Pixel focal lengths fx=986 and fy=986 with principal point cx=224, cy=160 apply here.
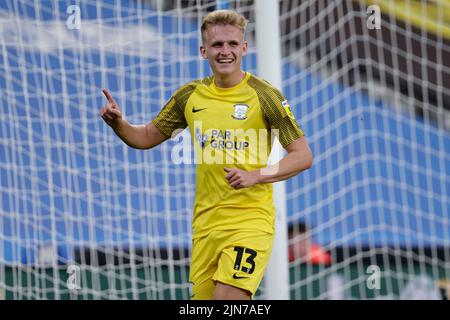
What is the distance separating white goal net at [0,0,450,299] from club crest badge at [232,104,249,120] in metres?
2.68

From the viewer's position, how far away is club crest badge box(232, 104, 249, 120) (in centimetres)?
483

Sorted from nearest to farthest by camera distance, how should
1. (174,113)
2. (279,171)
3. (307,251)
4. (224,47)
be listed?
(279,171) → (224,47) → (174,113) → (307,251)

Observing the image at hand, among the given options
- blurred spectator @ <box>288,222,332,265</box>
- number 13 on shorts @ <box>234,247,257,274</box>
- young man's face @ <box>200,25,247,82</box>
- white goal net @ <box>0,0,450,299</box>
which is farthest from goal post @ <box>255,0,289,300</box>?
number 13 on shorts @ <box>234,247,257,274</box>

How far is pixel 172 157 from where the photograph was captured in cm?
764

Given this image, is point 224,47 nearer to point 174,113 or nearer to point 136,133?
point 174,113

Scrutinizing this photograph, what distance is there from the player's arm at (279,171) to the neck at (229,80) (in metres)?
0.43

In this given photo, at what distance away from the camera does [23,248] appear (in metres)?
8.05

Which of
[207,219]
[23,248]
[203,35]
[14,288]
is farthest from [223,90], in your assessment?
[23,248]

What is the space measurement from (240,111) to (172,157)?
9.31 ft

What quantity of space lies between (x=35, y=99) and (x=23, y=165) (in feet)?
1.76

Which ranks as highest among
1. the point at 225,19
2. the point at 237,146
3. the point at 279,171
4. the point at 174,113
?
the point at 225,19

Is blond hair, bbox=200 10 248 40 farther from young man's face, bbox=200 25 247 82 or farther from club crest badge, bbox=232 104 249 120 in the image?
club crest badge, bbox=232 104 249 120

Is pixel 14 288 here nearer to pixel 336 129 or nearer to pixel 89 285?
pixel 89 285

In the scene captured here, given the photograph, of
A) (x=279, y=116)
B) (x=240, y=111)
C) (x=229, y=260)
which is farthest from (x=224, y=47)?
(x=229, y=260)
